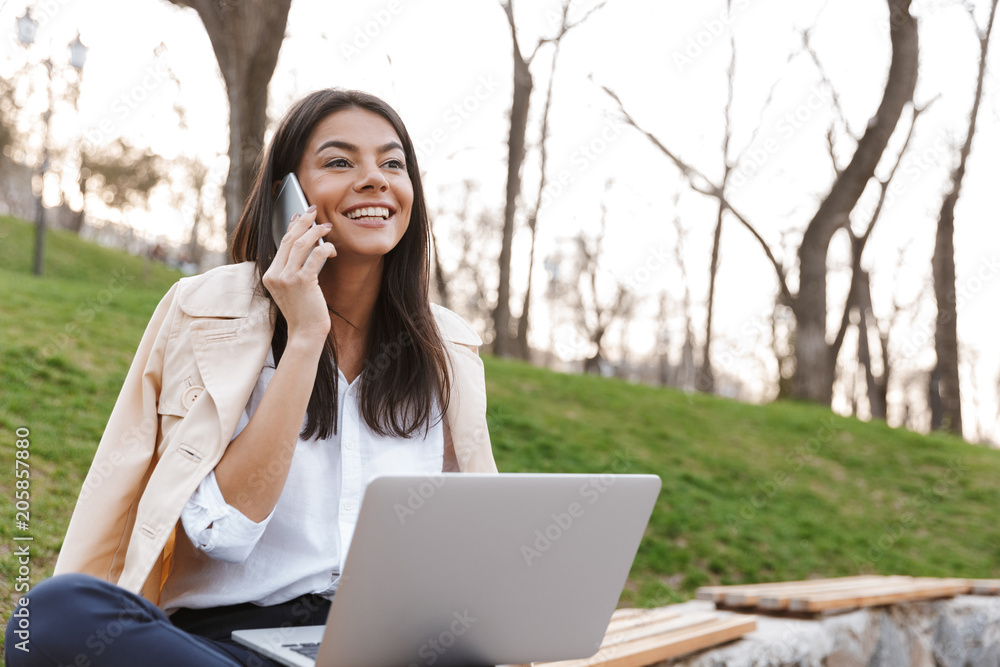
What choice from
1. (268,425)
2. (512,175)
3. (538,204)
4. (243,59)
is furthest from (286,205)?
(538,204)

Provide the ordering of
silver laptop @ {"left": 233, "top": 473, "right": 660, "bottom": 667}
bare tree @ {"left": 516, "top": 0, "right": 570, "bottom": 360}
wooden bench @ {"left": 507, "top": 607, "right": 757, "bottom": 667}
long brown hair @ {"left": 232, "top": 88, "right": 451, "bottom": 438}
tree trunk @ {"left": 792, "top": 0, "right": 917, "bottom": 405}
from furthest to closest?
bare tree @ {"left": 516, "top": 0, "right": 570, "bottom": 360} → tree trunk @ {"left": 792, "top": 0, "right": 917, "bottom": 405} → wooden bench @ {"left": 507, "top": 607, "right": 757, "bottom": 667} → long brown hair @ {"left": 232, "top": 88, "right": 451, "bottom": 438} → silver laptop @ {"left": 233, "top": 473, "right": 660, "bottom": 667}

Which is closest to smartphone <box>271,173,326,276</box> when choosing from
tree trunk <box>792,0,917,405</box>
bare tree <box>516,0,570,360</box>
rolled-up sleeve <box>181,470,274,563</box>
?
rolled-up sleeve <box>181,470,274,563</box>

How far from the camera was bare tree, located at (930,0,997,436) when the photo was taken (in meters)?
13.6

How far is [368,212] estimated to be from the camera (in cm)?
219

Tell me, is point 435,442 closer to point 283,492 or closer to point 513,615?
point 283,492

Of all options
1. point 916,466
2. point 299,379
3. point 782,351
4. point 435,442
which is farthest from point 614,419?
point 782,351

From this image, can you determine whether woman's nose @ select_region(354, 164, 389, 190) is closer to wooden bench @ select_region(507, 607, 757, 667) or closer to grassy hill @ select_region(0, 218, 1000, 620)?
wooden bench @ select_region(507, 607, 757, 667)

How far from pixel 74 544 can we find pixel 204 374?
1.46 feet

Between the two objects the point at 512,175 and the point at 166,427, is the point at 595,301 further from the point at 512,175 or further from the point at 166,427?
the point at 166,427

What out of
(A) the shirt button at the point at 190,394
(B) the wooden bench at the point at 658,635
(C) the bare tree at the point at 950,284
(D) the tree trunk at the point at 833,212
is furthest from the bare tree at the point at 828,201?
(A) the shirt button at the point at 190,394

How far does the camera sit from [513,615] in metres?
1.62

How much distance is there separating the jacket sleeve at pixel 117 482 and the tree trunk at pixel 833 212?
983cm

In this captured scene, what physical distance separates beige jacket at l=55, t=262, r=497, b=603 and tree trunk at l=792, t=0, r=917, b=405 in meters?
9.59

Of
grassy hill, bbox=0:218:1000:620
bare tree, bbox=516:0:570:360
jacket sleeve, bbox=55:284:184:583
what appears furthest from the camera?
bare tree, bbox=516:0:570:360
